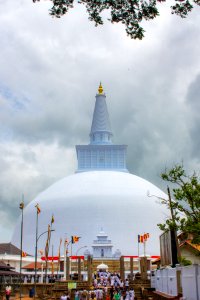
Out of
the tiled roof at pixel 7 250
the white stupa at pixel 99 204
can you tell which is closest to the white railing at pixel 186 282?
the tiled roof at pixel 7 250

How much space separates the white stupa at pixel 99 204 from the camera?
79.1 meters

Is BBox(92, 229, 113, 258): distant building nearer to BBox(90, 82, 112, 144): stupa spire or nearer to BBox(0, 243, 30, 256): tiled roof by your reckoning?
BBox(0, 243, 30, 256): tiled roof

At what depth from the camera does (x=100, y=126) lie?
9112 cm

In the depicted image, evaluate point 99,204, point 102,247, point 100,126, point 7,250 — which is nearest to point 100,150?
point 100,126

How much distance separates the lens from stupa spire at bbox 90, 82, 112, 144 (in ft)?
299

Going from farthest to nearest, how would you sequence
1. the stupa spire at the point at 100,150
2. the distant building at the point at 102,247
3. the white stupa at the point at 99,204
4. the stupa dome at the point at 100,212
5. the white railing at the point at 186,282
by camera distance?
the stupa spire at the point at 100,150 < the white stupa at the point at 99,204 < the stupa dome at the point at 100,212 < the distant building at the point at 102,247 < the white railing at the point at 186,282

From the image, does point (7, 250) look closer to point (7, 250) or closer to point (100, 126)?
point (7, 250)

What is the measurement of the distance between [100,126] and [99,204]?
1684 centimetres

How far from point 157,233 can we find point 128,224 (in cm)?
514

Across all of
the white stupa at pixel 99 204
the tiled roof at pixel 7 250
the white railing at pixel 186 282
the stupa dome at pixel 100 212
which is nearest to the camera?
the white railing at pixel 186 282

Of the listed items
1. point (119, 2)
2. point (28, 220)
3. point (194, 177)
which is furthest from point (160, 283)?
point (28, 220)

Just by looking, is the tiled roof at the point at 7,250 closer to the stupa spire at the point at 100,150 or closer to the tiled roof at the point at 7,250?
the tiled roof at the point at 7,250

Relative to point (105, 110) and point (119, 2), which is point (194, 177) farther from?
point (105, 110)

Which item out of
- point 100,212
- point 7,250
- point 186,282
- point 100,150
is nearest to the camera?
point 186,282
